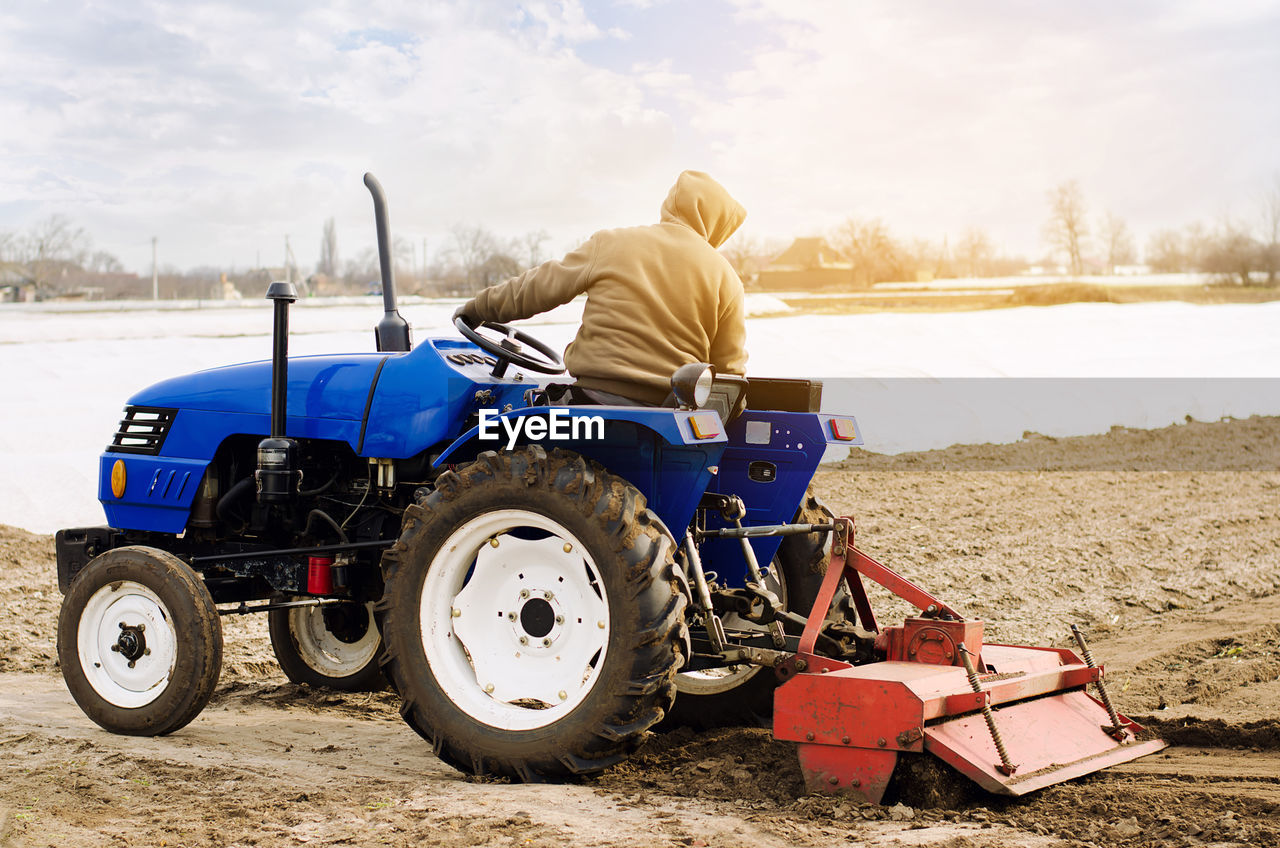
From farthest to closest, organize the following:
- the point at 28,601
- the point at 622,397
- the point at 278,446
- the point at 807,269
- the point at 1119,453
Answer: the point at 807,269 < the point at 1119,453 < the point at 28,601 < the point at 278,446 < the point at 622,397

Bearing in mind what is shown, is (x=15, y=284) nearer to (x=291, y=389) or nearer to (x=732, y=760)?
(x=291, y=389)

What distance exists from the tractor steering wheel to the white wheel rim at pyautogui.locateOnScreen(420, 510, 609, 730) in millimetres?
719

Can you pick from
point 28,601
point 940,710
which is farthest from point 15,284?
point 940,710

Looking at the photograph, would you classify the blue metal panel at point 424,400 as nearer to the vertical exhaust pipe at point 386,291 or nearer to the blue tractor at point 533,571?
the blue tractor at point 533,571

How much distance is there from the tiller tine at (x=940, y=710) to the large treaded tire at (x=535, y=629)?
422 mm

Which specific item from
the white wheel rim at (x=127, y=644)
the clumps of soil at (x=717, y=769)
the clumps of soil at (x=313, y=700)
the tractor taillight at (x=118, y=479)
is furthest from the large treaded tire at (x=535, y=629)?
the tractor taillight at (x=118, y=479)

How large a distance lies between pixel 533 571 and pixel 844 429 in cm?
118

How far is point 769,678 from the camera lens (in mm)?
4305

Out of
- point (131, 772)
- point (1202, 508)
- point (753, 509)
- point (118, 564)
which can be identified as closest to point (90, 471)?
point (118, 564)

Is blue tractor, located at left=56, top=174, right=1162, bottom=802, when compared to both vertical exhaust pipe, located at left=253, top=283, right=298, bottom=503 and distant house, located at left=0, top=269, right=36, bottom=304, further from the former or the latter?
distant house, located at left=0, top=269, right=36, bottom=304

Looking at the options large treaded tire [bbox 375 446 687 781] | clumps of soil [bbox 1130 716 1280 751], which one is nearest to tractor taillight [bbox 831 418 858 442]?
large treaded tire [bbox 375 446 687 781]

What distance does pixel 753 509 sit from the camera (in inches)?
163

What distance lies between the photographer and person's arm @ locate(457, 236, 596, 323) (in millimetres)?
3738

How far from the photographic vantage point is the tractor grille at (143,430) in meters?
4.66
